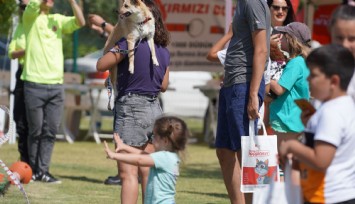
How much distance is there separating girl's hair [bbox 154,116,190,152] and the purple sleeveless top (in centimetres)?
136

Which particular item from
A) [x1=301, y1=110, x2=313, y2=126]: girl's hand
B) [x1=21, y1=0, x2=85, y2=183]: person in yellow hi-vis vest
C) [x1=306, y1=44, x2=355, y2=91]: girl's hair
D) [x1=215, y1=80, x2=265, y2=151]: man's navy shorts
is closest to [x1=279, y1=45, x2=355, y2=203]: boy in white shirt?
[x1=306, y1=44, x2=355, y2=91]: girl's hair

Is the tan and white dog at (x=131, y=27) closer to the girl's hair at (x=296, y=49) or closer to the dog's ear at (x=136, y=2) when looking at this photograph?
the dog's ear at (x=136, y=2)

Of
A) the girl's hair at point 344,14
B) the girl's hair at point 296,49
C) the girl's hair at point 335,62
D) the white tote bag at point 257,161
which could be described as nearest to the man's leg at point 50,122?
the girl's hair at point 296,49

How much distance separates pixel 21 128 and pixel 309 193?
7523 millimetres

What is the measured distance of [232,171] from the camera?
24.7 ft

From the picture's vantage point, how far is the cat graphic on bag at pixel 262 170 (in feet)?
23.8

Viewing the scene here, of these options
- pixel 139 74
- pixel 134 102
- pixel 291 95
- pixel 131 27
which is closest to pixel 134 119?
pixel 134 102

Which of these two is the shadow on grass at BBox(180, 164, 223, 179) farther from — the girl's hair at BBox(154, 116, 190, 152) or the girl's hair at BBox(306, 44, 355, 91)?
the girl's hair at BBox(306, 44, 355, 91)

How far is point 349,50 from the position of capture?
16.1ft

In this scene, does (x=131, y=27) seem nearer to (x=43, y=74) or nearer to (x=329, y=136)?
(x=329, y=136)

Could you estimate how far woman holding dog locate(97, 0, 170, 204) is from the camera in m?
7.39

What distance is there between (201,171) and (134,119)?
6.03m

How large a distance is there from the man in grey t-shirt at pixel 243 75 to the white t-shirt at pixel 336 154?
220cm

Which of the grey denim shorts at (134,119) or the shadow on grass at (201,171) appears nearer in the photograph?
the grey denim shorts at (134,119)
